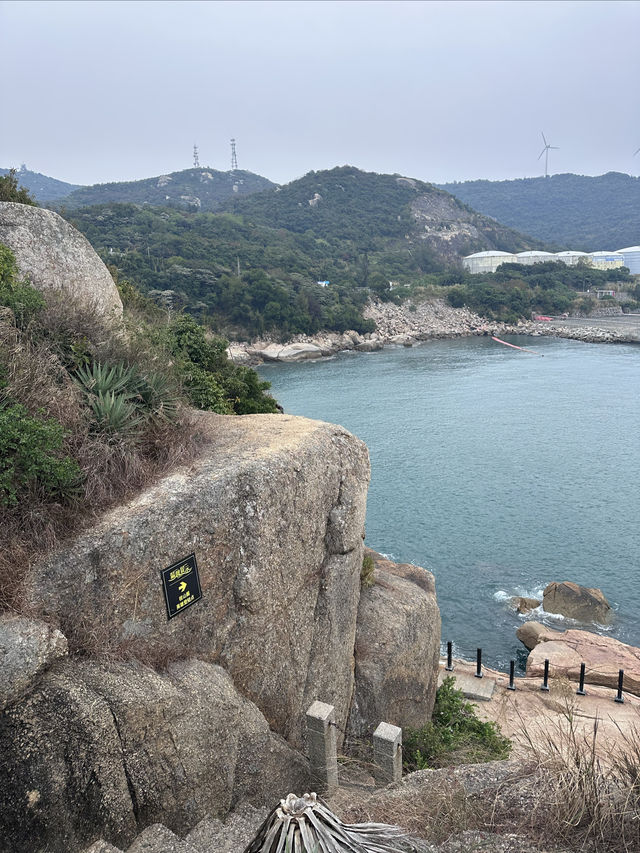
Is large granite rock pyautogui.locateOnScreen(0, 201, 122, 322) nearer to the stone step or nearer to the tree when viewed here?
the tree

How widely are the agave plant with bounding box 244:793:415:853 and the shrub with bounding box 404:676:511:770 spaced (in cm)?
453

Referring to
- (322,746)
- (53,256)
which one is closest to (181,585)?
(322,746)

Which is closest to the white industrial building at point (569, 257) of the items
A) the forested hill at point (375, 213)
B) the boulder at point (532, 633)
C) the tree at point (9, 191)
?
the forested hill at point (375, 213)

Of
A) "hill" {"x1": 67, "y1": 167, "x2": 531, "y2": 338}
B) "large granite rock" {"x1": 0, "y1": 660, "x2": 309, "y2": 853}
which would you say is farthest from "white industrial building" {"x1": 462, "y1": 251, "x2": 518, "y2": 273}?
"large granite rock" {"x1": 0, "y1": 660, "x2": 309, "y2": 853}

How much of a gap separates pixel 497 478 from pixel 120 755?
2492 centimetres

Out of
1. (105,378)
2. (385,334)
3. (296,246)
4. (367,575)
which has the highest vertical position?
(296,246)

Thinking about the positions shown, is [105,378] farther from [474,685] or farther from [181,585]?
[474,685]

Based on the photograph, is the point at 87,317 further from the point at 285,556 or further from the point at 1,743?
the point at 1,743

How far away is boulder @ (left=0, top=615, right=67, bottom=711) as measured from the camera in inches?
178

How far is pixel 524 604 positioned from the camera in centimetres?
1827

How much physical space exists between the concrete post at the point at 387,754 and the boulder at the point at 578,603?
41.0 ft

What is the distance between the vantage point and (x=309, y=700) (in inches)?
296

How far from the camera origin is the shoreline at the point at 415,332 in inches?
2584

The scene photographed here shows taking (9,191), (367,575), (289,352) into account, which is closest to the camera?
(367,575)
